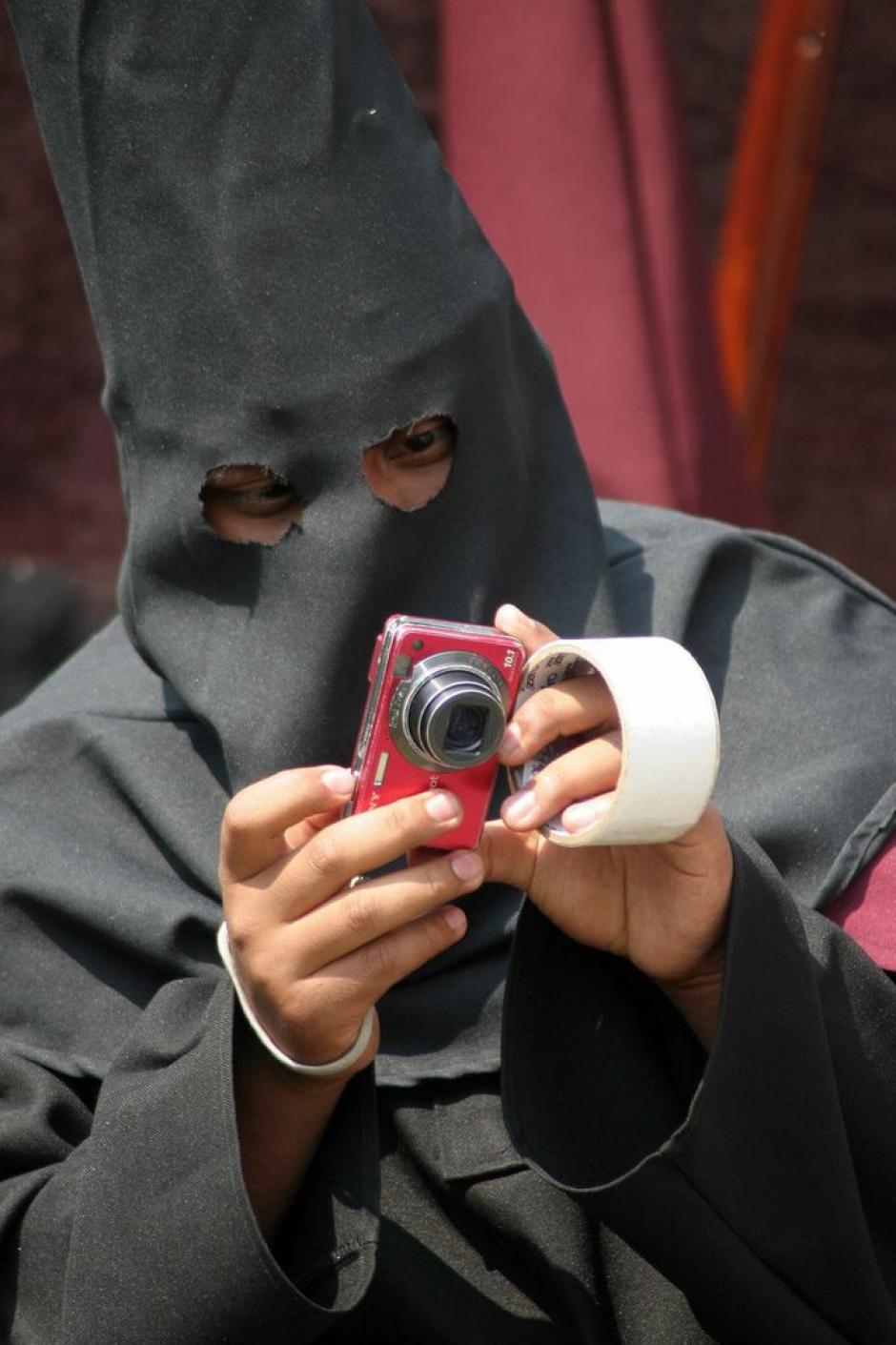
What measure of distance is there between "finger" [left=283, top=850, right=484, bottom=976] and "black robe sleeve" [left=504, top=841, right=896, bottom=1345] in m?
0.16

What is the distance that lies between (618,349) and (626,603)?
799 millimetres

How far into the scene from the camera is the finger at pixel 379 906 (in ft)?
3.95

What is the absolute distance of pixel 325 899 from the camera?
1233 millimetres

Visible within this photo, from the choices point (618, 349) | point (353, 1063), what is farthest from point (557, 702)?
point (618, 349)

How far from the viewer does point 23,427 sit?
3934mm

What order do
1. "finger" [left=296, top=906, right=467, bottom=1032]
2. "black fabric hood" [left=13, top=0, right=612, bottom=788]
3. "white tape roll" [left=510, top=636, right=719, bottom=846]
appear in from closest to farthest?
"white tape roll" [left=510, top=636, right=719, bottom=846], "finger" [left=296, top=906, right=467, bottom=1032], "black fabric hood" [left=13, top=0, right=612, bottom=788]

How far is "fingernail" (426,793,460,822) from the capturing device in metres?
1.17

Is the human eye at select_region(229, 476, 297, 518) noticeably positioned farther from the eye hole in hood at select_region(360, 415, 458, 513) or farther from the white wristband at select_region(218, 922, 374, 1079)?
the white wristband at select_region(218, 922, 374, 1079)

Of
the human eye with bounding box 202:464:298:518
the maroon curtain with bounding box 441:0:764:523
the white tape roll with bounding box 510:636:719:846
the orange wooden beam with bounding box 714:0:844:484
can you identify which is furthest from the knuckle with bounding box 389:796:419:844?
the orange wooden beam with bounding box 714:0:844:484

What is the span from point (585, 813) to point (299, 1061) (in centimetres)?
32

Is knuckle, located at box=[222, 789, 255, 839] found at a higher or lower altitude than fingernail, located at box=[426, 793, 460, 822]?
lower

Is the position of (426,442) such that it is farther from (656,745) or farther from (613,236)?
(613,236)

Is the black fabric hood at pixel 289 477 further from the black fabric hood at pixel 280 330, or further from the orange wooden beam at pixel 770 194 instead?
the orange wooden beam at pixel 770 194

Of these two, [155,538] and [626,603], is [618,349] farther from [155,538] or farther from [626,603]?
[155,538]
